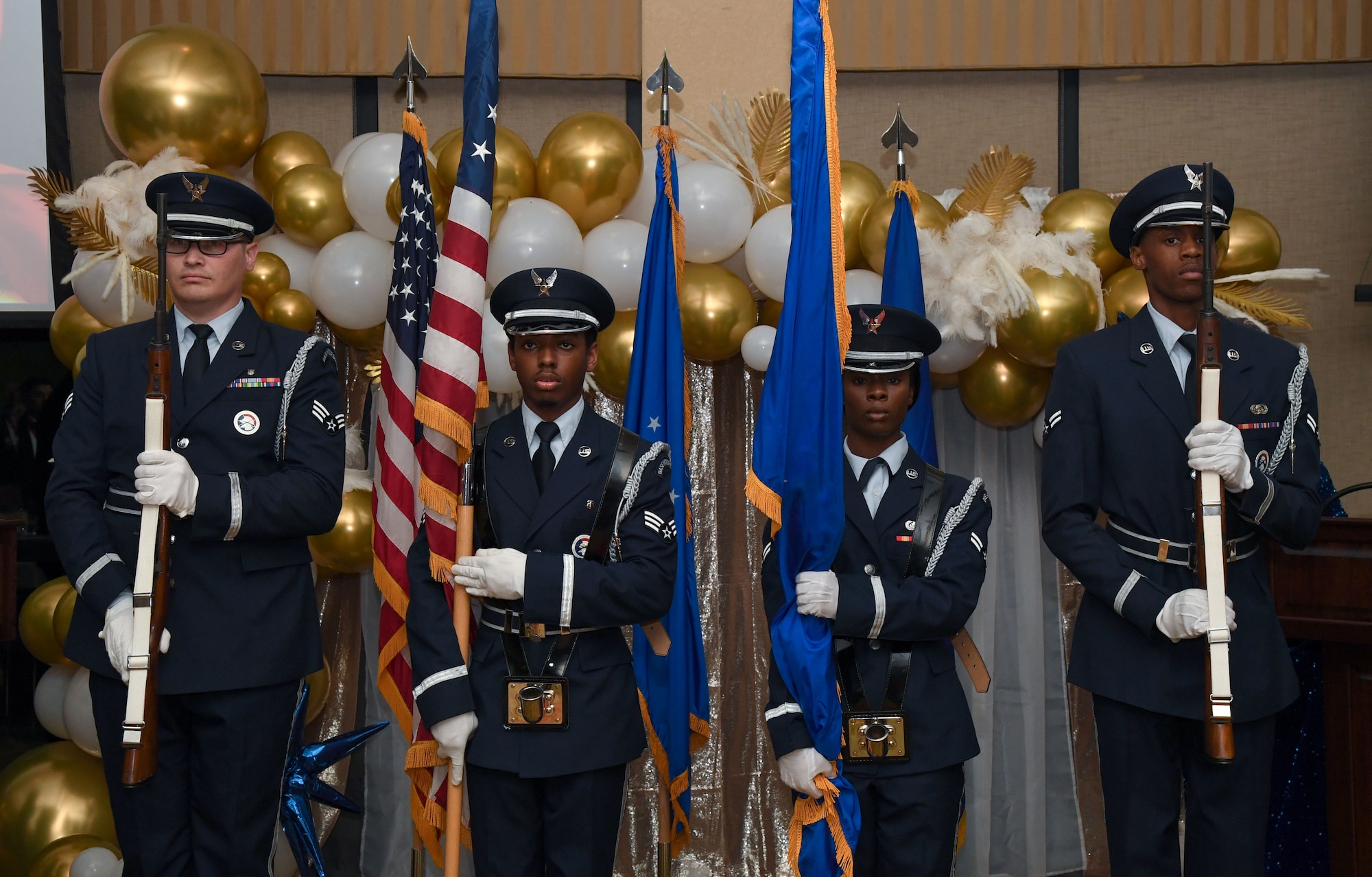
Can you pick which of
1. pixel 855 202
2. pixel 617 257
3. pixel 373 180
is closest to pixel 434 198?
pixel 373 180

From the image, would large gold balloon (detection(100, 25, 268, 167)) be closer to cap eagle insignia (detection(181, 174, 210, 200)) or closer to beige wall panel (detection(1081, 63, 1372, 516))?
cap eagle insignia (detection(181, 174, 210, 200))

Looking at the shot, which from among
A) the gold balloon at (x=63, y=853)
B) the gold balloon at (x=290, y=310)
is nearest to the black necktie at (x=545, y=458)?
the gold balloon at (x=290, y=310)

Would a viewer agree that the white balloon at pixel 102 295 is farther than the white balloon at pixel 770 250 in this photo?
No

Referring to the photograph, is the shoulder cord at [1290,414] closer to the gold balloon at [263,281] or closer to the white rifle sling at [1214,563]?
the white rifle sling at [1214,563]

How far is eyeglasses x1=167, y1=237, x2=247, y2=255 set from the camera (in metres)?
2.56

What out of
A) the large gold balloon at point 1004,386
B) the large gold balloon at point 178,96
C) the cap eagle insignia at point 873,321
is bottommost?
the large gold balloon at point 1004,386

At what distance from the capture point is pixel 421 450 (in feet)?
9.00

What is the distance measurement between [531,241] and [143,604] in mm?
1611

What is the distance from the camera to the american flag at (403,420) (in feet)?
11.0

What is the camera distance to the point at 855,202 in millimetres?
3752

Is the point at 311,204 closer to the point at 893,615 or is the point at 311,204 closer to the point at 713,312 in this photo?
the point at 713,312

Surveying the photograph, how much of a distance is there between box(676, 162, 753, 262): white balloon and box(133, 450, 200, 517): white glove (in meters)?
1.80

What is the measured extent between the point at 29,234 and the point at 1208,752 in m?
3.89

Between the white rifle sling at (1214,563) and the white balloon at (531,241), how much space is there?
1768 mm
